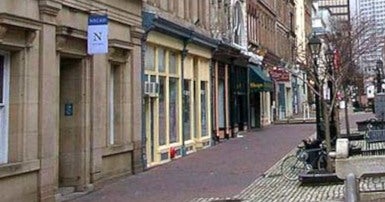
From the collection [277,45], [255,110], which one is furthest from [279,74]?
[277,45]

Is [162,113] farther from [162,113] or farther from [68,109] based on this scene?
[68,109]

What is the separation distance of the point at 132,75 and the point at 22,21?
21.0 feet

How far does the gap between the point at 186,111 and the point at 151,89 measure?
450cm

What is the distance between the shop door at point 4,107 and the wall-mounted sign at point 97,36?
248 centimetres

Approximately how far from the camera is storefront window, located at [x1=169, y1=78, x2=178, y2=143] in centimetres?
2248

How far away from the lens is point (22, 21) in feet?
39.0

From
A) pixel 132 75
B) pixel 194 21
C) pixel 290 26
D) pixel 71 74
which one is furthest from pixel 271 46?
pixel 71 74

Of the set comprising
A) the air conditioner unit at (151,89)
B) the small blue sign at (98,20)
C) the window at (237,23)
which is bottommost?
the air conditioner unit at (151,89)

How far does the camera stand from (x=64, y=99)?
15.1 metres

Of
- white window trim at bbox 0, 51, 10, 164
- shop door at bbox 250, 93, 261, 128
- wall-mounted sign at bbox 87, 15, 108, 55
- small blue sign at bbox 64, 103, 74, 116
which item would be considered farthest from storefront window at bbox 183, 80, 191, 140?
shop door at bbox 250, 93, 261, 128

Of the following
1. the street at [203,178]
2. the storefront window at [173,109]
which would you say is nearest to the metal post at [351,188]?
the street at [203,178]

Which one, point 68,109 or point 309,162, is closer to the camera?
point 68,109

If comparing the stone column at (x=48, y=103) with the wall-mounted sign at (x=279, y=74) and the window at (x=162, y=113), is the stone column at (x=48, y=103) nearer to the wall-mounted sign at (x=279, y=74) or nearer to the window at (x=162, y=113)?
the window at (x=162, y=113)

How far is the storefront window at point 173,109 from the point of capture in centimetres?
2248
